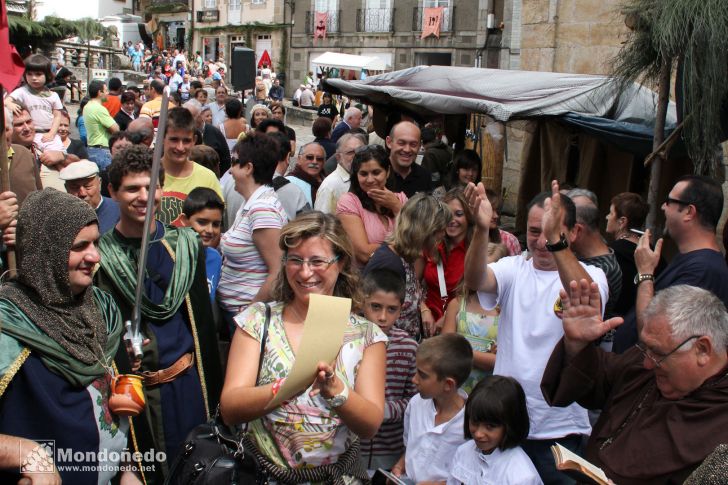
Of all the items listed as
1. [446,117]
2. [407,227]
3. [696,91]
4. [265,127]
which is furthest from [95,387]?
[446,117]

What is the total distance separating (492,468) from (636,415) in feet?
2.54

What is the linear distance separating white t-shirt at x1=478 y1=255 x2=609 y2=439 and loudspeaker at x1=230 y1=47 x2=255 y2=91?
916 centimetres

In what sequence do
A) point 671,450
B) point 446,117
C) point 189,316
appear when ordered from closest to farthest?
1. point 671,450
2. point 189,316
3. point 446,117

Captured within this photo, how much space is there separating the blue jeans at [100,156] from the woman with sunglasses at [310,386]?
6369mm

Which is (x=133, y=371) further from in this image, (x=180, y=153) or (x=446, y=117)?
(x=446, y=117)

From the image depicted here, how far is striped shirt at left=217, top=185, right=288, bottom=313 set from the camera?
4160mm

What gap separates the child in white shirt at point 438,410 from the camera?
364cm

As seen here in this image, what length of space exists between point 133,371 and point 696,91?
12.6 ft

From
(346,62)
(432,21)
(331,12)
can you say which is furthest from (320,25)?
(346,62)

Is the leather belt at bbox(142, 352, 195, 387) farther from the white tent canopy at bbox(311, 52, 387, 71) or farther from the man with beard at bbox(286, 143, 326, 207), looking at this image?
the white tent canopy at bbox(311, 52, 387, 71)

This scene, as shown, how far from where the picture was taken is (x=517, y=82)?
25.7 feet

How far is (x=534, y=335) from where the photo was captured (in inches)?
138

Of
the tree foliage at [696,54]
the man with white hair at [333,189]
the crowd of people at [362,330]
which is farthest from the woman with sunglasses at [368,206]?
the tree foliage at [696,54]

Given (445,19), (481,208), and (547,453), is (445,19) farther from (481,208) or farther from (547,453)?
(547,453)
